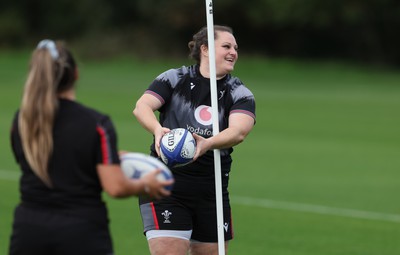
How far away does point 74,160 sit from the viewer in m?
5.52

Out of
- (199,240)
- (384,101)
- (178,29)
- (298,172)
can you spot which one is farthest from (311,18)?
(199,240)

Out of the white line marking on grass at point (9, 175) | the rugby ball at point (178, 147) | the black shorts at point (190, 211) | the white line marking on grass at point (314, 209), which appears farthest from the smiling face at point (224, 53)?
the white line marking on grass at point (9, 175)

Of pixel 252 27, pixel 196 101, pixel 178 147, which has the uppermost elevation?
pixel 252 27

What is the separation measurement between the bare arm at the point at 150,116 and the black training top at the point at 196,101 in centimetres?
6

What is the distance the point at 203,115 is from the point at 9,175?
404 inches

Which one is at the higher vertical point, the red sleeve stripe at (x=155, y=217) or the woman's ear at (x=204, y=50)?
the woman's ear at (x=204, y=50)

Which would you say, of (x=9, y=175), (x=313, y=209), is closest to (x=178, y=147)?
(x=313, y=209)

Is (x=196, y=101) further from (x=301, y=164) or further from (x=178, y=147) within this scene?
(x=301, y=164)

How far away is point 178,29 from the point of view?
54.6m

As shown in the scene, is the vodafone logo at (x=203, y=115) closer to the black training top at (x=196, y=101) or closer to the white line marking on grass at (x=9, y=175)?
the black training top at (x=196, y=101)

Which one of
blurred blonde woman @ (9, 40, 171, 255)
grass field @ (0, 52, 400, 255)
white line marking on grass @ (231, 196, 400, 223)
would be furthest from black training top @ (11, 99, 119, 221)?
white line marking on grass @ (231, 196, 400, 223)

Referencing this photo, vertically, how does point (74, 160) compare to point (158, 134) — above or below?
below

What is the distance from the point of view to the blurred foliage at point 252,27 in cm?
5044

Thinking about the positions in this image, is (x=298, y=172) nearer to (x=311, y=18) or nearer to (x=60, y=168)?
(x=60, y=168)
